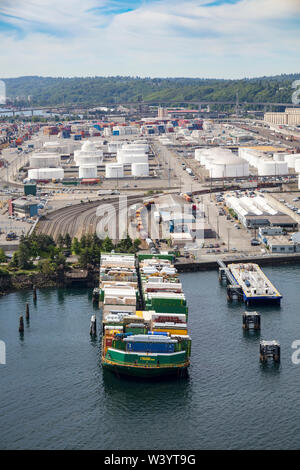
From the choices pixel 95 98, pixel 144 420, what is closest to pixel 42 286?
pixel 144 420

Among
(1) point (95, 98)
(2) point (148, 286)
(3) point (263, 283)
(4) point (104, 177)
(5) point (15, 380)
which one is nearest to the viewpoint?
(5) point (15, 380)

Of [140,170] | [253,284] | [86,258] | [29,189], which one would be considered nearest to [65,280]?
[86,258]

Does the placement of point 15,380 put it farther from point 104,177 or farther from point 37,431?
point 104,177

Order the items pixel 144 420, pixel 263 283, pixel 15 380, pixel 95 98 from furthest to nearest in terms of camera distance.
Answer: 1. pixel 95 98
2. pixel 263 283
3. pixel 15 380
4. pixel 144 420

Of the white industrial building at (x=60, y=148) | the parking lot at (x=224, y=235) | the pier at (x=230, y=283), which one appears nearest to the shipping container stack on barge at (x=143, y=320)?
the pier at (x=230, y=283)

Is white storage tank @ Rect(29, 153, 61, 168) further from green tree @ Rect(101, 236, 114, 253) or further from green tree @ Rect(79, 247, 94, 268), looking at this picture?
green tree @ Rect(79, 247, 94, 268)

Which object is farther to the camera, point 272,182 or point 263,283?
point 272,182

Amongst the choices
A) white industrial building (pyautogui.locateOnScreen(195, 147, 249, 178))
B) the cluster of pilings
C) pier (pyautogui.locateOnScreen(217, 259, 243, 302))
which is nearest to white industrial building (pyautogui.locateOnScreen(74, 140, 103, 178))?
white industrial building (pyautogui.locateOnScreen(195, 147, 249, 178))

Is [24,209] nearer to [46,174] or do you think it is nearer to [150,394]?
[46,174]
